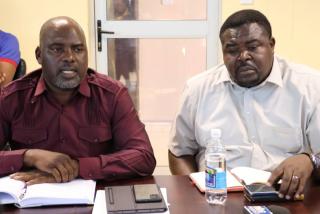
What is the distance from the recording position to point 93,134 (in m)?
1.79

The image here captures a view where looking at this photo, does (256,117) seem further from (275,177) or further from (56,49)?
(56,49)

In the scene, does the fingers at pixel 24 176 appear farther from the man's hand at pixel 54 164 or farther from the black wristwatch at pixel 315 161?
the black wristwatch at pixel 315 161

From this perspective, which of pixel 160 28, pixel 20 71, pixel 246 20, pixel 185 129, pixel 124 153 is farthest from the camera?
pixel 160 28

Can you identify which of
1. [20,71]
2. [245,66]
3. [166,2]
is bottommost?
[20,71]

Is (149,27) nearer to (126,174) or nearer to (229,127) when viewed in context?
(229,127)

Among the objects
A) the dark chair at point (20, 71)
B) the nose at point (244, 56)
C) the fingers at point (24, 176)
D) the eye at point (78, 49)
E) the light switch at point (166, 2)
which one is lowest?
the fingers at point (24, 176)

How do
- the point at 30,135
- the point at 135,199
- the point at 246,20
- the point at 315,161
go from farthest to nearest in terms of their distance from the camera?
the point at 246,20, the point at 30,135, the point at 315,161, the point at 135,199

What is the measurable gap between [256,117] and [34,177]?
3.19ft

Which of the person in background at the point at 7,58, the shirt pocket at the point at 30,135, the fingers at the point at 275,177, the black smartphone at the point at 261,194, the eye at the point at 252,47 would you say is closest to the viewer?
the black smartphone at the point at 261,194

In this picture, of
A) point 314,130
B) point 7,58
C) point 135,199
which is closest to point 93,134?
point 135,199

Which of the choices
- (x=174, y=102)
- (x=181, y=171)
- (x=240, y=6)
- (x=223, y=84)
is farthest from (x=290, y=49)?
(x=181, y=171)

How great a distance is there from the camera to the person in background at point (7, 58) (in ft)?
8.51

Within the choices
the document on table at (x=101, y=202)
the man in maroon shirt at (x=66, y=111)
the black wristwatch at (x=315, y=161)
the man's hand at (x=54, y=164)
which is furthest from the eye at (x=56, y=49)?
the black wristwatch at (x=315, y=161)

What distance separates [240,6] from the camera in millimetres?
3760
